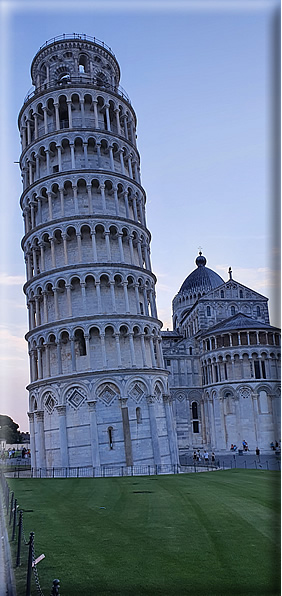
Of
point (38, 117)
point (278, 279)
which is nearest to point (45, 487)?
point (278, 279)

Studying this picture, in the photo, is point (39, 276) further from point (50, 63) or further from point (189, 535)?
point (189, 535)

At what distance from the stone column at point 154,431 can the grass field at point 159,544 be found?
44.3ft

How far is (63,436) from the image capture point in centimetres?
2955

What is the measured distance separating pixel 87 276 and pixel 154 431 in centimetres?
1049

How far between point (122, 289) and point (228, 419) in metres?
23.6

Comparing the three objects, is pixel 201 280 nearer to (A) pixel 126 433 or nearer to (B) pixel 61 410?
(A) pixel 126 433

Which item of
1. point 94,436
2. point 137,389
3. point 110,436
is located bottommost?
point 110,436

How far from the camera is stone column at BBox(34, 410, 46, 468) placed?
30.6 metres

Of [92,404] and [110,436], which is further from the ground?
[92,404]

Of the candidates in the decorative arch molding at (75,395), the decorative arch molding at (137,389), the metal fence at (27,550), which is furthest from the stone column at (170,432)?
the metal fence at (27,550)

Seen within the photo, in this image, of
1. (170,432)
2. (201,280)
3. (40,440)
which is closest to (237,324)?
(170,432)

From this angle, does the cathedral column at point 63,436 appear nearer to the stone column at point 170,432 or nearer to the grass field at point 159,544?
the stone column at point 170,432

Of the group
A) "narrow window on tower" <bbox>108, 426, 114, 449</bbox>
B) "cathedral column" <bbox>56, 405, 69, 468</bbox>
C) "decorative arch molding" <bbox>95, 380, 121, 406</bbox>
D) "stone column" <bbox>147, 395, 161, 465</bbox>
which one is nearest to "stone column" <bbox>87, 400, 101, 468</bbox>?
"decorative arch molding" <bbox>95, 380, 121, 406</bbox>

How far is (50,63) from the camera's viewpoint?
1458 inches
